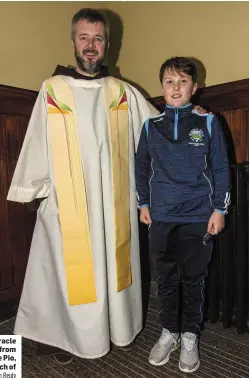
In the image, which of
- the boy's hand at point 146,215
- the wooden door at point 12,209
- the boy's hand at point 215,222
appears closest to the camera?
the boy's hand at point 215,222

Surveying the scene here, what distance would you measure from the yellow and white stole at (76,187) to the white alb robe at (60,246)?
2 centimetres

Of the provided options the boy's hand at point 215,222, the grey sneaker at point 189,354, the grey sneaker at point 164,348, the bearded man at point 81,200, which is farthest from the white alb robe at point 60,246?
the boy's hand at point 215,222

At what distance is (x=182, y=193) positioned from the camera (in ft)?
4.70

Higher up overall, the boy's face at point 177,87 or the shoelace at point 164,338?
the boy's face at point 177,87

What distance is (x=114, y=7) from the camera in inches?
90.7

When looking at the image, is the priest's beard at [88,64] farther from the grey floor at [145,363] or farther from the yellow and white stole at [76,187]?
the grey floor at [145,363]

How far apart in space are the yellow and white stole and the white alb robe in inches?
0.9

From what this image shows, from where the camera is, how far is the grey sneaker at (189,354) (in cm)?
146

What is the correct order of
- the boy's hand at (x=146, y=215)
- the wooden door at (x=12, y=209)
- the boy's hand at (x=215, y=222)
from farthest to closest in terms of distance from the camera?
the wooden door at (x=12, y=209)
the boy's hand at (x=146, y=215)
the boy's hand at (x=215, y=222)

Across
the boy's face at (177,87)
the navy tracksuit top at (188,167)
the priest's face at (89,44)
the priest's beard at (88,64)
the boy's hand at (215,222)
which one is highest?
the priest's face at (89,44)

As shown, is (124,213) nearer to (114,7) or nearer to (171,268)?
(171,268)

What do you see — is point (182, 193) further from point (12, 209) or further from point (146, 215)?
point (12, 209)

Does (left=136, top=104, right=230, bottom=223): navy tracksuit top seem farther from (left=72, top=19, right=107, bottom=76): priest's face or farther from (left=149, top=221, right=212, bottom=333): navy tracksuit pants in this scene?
(left=72, top=19, right=107, bottom=76): priest's face

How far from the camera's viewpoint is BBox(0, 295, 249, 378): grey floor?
1.46m
